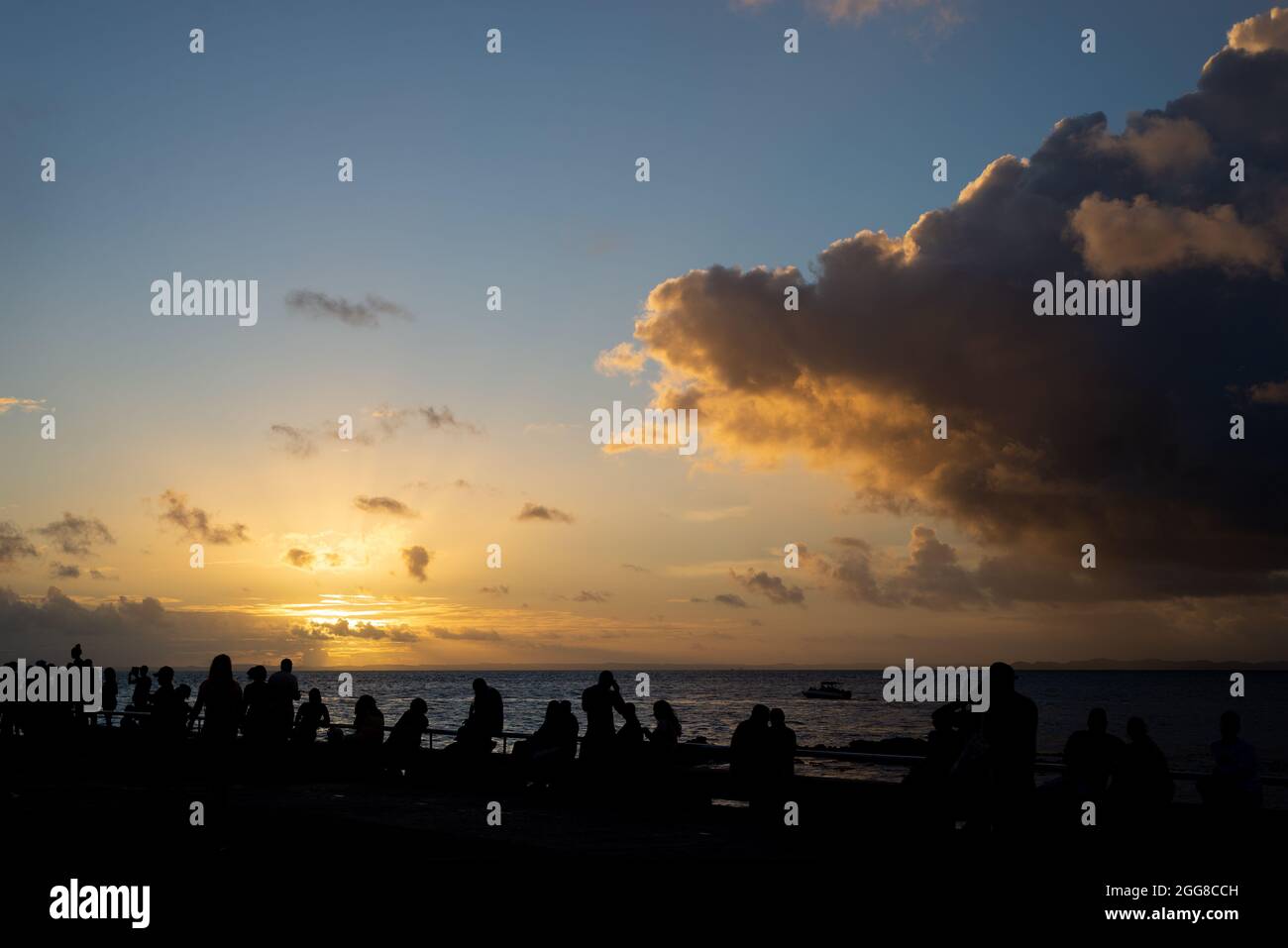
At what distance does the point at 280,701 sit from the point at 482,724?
15.8 ft

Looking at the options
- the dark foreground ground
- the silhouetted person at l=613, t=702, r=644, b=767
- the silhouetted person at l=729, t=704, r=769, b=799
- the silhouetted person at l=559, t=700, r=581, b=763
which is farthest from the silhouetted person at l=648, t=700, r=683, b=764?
the silhouetted person at l=729, t=704, r=769, b=799

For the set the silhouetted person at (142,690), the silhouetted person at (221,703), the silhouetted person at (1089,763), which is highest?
the silhouetted person at (221,703)

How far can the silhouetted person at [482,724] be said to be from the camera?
66.1ft

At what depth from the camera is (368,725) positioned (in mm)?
22312

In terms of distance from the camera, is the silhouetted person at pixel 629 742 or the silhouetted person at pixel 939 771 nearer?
the silhouetted person at pixel 939 771

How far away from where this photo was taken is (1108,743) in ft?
44.0

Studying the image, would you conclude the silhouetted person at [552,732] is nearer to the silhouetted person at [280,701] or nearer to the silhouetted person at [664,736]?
the silhouetted person at [664,736]

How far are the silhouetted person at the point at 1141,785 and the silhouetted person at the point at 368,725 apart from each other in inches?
549

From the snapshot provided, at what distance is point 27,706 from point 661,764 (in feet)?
56.3
